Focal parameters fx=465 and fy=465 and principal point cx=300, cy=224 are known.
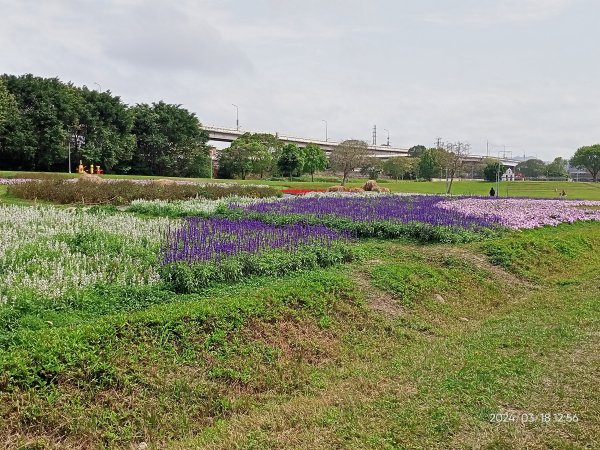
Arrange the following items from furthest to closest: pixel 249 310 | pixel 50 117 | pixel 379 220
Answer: pixel 50 117 < pixel 379 220 < pixel 249 310

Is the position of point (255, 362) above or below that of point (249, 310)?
below

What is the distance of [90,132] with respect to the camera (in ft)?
164

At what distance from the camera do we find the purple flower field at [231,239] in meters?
7.99

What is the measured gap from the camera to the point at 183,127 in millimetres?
59938

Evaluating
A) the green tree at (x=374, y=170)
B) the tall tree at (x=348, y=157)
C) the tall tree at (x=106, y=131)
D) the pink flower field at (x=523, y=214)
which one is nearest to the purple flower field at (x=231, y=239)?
the pink flower field at (x=523, y=214)

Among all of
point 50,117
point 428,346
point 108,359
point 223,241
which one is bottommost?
point 428,346

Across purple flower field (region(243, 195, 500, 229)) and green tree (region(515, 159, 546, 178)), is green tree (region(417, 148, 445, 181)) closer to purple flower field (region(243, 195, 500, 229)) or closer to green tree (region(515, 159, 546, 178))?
green tree (region(515, 159, 546, 178))

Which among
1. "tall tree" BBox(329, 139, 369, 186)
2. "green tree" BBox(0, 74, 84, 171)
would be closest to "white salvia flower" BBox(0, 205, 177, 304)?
"green tree" BBox(0, 74, 84, 171)

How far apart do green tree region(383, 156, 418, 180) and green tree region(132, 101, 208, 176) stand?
3959 centimetres

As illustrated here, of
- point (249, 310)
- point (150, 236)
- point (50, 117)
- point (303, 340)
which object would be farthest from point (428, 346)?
point (50, 117)

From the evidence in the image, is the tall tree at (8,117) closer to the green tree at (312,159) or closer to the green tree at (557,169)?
the green tree at (312,159)

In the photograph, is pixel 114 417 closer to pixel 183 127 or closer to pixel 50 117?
pixel 50 117

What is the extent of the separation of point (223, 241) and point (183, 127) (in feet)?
178

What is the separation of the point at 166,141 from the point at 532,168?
341 ft
